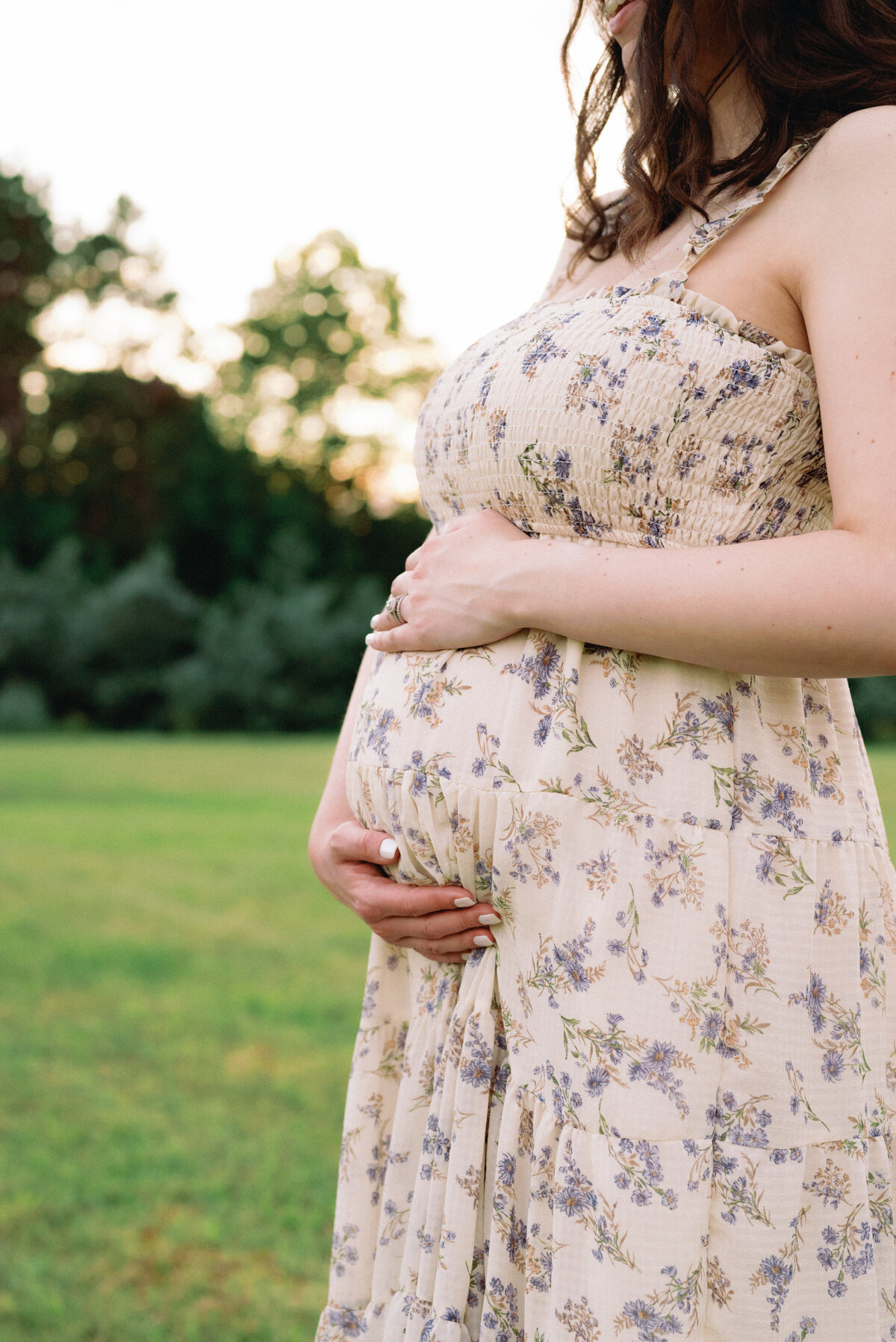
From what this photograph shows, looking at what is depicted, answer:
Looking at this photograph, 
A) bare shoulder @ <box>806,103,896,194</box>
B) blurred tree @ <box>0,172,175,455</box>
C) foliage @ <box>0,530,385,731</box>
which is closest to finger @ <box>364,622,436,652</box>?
bare shoulder @ <box>806,103,896,194</box>

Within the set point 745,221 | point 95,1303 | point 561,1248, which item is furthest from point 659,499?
point 95,1303

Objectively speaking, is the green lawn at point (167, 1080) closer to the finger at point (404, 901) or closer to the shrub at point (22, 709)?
the finger at point (404, 901)

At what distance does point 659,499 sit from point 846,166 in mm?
350

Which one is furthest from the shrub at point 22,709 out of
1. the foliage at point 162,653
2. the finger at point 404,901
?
the finger at point 404,901

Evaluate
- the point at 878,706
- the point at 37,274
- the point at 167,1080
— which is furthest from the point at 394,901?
the point at 37,274

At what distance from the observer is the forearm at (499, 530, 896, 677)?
1.00 meters

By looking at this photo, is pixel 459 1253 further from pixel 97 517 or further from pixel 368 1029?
pixel 97 517

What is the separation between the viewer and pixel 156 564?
21.5 m

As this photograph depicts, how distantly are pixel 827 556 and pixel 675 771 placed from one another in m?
0.25

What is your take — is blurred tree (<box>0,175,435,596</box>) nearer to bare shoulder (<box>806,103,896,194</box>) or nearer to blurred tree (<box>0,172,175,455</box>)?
blurred tree (<box>0,172,175,455</box>)

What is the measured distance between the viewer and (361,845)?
127 cm

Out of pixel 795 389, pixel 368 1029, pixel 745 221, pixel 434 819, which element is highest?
pixel 745 221

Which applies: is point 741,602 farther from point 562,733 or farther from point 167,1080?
point 167,1080

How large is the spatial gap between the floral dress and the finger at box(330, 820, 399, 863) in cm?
2
